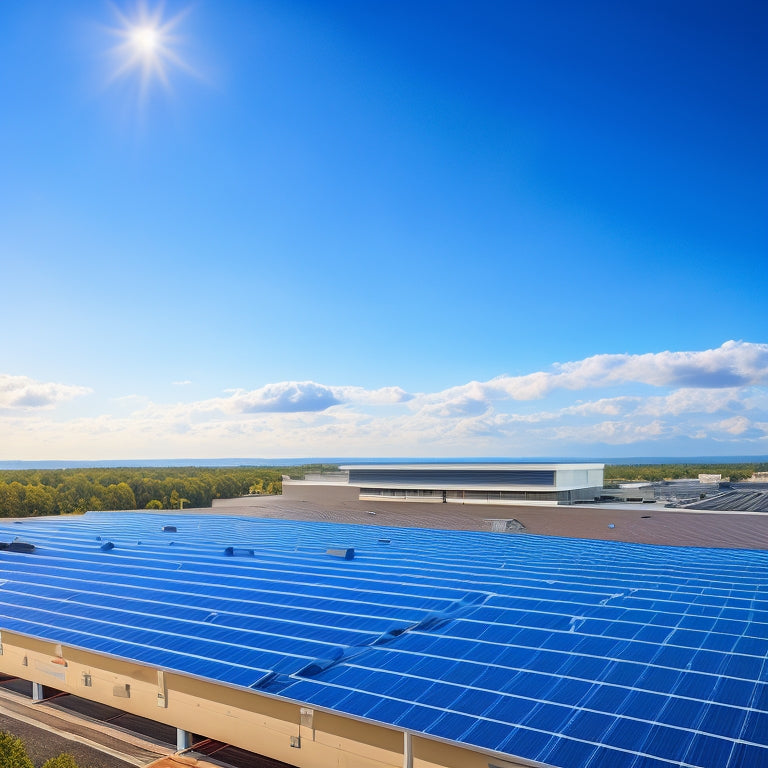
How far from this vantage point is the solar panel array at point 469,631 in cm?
1091

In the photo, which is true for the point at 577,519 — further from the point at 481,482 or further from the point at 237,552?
the point at 237,552

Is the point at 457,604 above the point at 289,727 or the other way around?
above

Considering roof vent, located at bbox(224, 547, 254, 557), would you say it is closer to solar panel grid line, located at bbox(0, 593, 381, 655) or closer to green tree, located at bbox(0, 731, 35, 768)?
solar panel grid line, located at bbox(0, 593, 381, 655)

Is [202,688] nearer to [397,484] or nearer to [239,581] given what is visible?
[239,581]

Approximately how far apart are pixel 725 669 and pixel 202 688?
11554mm

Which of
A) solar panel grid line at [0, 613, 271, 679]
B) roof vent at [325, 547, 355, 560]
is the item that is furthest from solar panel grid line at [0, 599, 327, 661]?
roof vent at [325, 547, 355, 560]

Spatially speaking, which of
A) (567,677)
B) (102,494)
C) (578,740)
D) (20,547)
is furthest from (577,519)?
(102,494)

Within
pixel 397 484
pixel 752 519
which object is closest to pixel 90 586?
pixel 397 484

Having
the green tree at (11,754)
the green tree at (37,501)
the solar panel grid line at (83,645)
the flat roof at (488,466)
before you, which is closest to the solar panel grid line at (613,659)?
the solar panel grid line at (83,645)

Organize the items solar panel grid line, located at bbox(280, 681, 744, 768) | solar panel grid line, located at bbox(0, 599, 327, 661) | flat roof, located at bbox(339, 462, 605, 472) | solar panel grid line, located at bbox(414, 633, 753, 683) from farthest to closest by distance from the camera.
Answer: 1. flat roof, located at bbox(339, 462, 605, 472)
2. solar panel grid line, located at bbox(0, 599, 327, 661)
3. solar panel grid line, located at bbox(414, 633, 753, 683)
4. solar panel grid line, located at bbox(280, 681, 744, 768)

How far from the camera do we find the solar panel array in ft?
35.8

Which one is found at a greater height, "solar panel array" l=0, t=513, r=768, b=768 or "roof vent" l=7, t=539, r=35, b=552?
"roof vent" l=7, t=539, r=35, b=552

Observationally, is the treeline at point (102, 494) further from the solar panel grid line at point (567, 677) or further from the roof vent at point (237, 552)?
the solar panel grid line at point (567, 677)

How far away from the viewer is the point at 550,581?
20.6m
